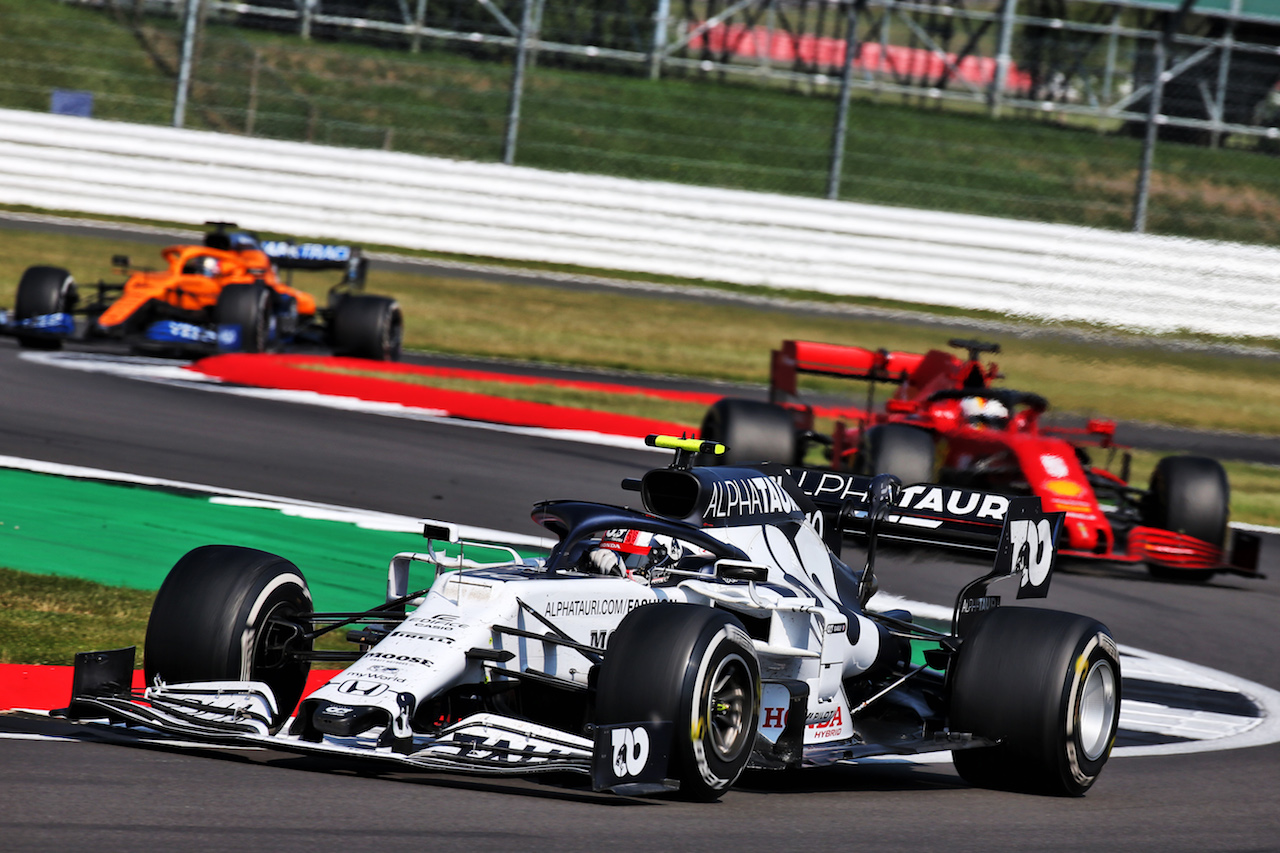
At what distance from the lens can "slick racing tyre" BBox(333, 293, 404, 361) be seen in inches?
736

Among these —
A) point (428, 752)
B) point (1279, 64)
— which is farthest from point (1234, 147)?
point (428, 752)

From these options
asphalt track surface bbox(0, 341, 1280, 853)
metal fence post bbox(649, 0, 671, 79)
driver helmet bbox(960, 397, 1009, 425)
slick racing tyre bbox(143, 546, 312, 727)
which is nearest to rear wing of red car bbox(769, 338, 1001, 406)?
driver helmet bbox(960, 397, 1009, 425)

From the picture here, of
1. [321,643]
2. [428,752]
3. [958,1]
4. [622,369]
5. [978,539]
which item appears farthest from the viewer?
[958,1]

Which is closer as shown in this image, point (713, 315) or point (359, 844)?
point (359, 844)

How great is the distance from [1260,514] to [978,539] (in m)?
9.71

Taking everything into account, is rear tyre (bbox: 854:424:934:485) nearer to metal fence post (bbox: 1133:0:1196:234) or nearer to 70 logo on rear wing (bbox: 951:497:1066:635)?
70 logo on rear wing (bbox: 951:497:1066:635)

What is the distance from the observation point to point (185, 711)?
5.62 meters

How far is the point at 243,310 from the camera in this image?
1756 centimetres

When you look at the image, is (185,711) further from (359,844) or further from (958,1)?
(958,1)

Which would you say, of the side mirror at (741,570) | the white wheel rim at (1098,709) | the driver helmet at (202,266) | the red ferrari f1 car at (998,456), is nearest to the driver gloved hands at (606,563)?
the side mirror at (741,570)

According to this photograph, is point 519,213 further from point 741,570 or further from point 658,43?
point 741,570

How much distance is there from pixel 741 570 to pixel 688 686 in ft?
2.44

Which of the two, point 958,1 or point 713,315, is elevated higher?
point 958,1

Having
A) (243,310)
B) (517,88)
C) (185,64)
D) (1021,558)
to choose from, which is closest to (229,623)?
(1021,558)
